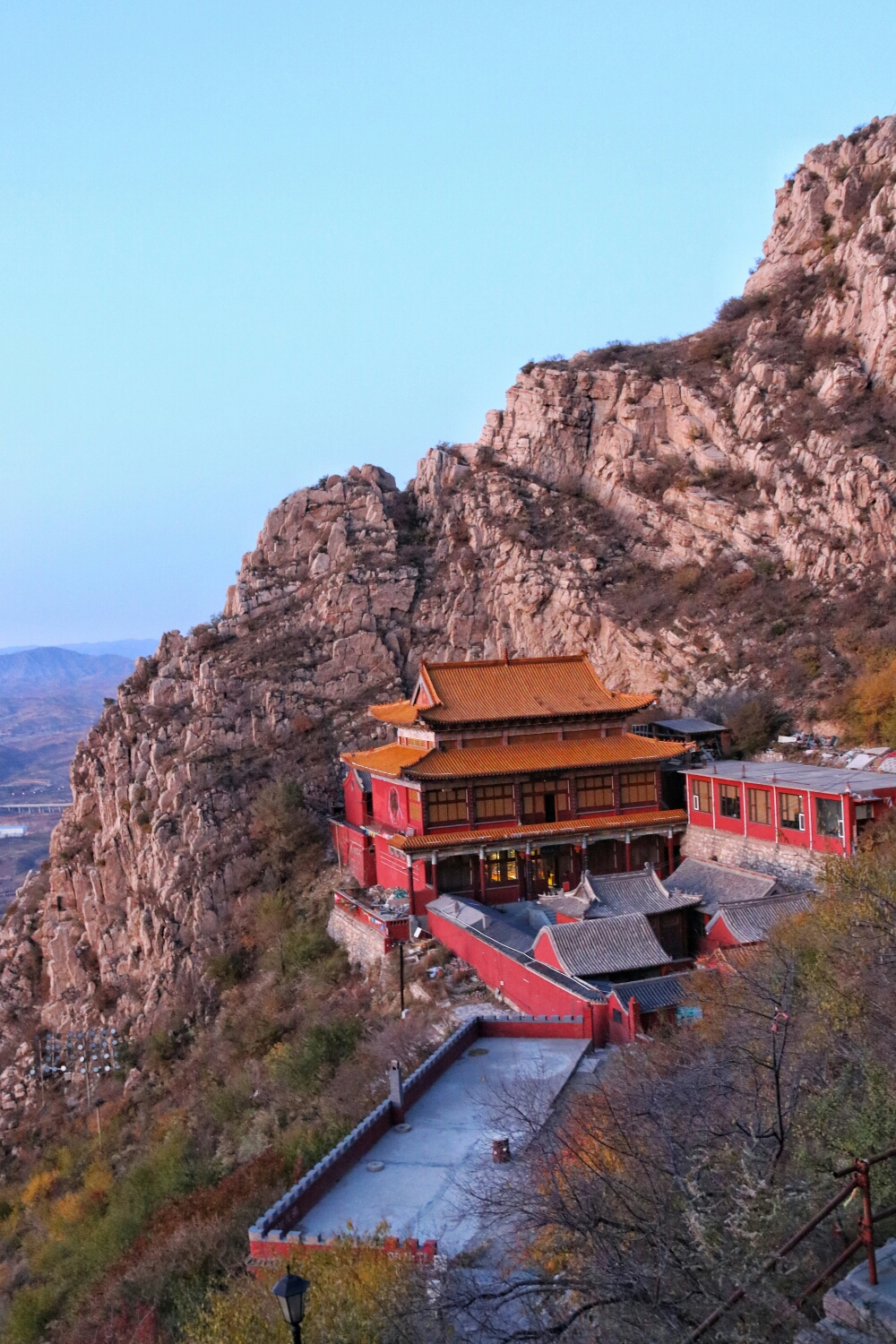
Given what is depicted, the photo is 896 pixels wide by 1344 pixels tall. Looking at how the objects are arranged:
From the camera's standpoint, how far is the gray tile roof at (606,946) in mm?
23609

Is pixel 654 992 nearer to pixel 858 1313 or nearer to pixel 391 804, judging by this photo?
pixel 858 1313

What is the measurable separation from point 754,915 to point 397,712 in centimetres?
1622

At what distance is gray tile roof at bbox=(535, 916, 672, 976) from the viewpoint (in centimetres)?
2361

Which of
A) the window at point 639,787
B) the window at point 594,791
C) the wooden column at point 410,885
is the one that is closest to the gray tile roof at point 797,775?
the window at point 639,787

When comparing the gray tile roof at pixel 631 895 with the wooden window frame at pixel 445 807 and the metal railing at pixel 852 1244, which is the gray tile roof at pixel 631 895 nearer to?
the wooden window frame at pixel 445 807

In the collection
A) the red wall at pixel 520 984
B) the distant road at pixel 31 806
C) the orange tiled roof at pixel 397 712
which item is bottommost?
the distant road at pixel 31 806

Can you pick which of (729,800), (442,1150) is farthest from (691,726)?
(442,1150)

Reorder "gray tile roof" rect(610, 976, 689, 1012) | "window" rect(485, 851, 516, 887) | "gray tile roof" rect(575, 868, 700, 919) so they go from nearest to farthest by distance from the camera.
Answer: "gray tile roof" rect(610, 976, 689, 1012), "gray tile roof" rect(575, 868, 700, 919), "window" rect(485, 851, 516, 887)

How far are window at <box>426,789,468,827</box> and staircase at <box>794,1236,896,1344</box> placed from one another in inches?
1017

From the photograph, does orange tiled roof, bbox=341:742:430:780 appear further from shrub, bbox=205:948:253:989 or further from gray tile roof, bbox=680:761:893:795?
gray tile roof, bbox=680:761:893:795

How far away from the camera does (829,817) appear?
93.7 ft

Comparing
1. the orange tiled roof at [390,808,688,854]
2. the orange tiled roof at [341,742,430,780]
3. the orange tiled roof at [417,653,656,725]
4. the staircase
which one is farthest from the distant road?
the staircase

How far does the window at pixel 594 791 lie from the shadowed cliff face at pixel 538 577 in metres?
9.94

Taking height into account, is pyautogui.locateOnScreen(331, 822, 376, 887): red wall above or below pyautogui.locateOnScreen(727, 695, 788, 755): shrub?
below
